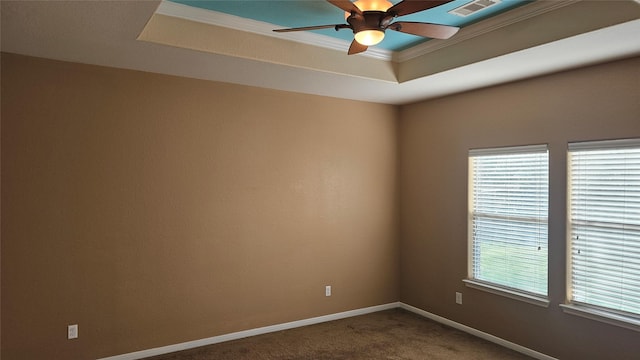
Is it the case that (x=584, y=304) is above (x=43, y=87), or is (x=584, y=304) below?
below

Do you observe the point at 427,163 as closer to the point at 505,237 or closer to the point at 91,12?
the point at 505,237

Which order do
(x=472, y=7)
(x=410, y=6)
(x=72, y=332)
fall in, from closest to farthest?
1. (x=410, y=6)
2. (x=472, y=7)
3. (x=72, y=332)

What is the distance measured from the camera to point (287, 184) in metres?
4.58

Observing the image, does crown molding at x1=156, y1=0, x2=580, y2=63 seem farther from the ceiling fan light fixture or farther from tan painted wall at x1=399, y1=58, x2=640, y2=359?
the ceiling fan light fixture

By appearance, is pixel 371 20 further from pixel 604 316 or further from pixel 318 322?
pixel 318 322

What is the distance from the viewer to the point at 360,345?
4.16 m

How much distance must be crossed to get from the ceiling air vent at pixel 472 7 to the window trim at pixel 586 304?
141 centimetres

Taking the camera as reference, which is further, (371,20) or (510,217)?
(510,217)

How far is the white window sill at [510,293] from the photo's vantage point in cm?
382

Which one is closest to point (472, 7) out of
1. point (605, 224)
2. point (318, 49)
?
point (318, 49)

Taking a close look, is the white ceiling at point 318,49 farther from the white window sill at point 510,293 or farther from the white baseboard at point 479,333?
the white baseboard at point 479,333

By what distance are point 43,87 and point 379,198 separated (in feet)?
11.7

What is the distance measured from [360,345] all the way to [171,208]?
2.19 m

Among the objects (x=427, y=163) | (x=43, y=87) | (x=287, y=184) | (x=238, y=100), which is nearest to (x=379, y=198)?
(x=427, y=163)
